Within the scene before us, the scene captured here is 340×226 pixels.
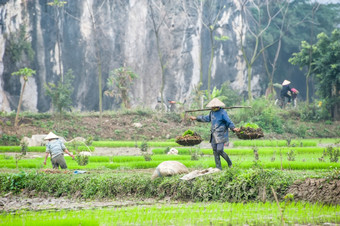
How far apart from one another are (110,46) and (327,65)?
14.3 meters

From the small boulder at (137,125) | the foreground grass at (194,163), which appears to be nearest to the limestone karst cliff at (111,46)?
the small boulder at (137,125)

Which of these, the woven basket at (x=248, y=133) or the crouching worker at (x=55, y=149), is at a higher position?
the woven basket at (x=248, y=133)

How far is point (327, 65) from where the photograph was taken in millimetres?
29938

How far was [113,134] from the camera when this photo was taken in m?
27.5

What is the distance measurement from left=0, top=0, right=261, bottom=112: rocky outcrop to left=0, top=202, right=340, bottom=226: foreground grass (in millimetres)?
22784

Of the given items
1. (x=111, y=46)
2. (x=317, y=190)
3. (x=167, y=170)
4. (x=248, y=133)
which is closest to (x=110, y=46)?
(x=111, y=46)

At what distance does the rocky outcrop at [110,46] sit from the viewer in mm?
31797

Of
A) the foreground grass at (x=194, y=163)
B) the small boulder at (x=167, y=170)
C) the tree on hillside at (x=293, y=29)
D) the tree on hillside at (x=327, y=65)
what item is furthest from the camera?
the tree on hillside at (x=293, y=29)

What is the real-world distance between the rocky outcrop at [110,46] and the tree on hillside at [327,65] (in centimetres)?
754

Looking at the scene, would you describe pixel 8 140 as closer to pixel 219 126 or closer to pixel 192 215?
pixel 219 126

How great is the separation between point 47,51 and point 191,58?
10.7m

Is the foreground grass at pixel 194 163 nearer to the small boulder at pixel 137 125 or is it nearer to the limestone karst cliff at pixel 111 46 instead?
the small boulder at pixel 137 125

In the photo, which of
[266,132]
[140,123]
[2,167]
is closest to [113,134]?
[140,123]

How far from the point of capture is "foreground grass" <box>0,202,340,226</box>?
23.5 ft
